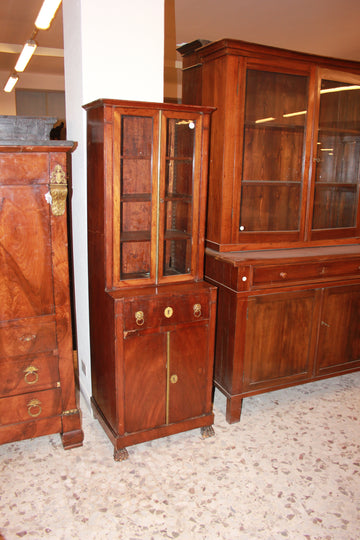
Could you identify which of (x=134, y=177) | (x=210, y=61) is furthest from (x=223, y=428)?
(x=210, y=61)

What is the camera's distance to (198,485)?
208cm

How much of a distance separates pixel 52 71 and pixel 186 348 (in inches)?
279

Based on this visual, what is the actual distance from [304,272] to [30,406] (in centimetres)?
175

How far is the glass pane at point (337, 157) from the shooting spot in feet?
9.33

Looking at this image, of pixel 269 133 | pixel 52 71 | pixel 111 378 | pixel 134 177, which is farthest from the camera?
pixel 52 71

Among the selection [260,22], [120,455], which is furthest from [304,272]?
[260,22]

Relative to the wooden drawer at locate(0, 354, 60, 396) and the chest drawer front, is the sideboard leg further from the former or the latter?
the wooden drawer at locate(0, 354, 60, 396)

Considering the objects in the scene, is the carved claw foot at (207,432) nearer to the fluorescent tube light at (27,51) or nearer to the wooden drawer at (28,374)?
the wooden drawer at (28,374)

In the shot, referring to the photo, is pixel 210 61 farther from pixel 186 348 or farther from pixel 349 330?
pixel 349 330

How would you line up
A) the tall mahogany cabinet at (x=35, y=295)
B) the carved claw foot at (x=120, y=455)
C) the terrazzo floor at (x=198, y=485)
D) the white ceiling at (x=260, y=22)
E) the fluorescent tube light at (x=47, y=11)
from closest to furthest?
the terrazzo floor at (x=198, y=485) < the tall mahogany cabinet at (x=35, y=295) < the carved claw foot at (x=120, y=455) < the fluorescent tube light at (x=47, y=11) < the white ceiling at (x=260, y=22)

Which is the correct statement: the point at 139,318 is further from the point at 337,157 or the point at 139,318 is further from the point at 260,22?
the point at 260,22

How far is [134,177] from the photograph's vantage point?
8.02 feet

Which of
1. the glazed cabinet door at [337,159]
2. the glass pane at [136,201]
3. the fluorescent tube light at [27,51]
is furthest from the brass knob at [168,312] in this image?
the fluorescent tube light at [27,51]

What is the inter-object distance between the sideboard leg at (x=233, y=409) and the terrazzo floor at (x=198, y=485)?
0.13 feet
